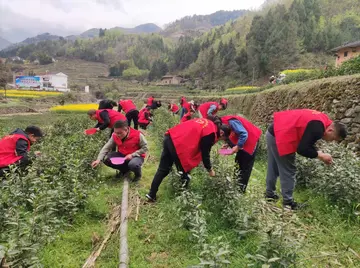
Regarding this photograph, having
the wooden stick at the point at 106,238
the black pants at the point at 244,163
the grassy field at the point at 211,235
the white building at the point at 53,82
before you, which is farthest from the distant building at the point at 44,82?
the black pants at the point at 244,163

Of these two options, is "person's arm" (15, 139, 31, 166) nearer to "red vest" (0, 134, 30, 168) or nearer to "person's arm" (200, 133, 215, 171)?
"red vest" (0, 134, 30, 168)

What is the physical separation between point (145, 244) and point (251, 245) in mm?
1264

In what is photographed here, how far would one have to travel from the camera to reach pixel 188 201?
11.7ft

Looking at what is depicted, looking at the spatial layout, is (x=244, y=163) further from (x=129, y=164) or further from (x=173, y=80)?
(x=173, y=80)

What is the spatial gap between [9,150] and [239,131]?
3867mm

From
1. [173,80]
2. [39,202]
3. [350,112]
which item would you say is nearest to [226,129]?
→ [39,202]

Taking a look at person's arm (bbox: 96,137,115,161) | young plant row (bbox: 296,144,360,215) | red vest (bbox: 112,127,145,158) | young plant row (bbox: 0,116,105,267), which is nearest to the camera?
young plant row (bbox: 0,116,105,267)

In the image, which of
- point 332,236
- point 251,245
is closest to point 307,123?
point 332,236

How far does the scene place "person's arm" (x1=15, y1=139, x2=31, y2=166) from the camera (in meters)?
4.69

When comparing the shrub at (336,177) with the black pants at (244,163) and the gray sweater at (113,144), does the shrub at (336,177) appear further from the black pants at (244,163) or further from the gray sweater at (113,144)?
the gray sweater at (113,144)

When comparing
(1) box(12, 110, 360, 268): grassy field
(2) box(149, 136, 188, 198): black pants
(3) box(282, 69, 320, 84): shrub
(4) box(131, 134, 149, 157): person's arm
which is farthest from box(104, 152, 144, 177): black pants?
(3) box(282, 69, 320, 84): shrub

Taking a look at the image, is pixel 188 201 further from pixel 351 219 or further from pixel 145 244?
pixel 351 219

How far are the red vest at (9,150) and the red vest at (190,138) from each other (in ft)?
9.09

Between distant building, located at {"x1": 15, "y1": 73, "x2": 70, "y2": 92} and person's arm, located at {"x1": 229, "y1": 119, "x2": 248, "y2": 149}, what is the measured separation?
2784 inches
